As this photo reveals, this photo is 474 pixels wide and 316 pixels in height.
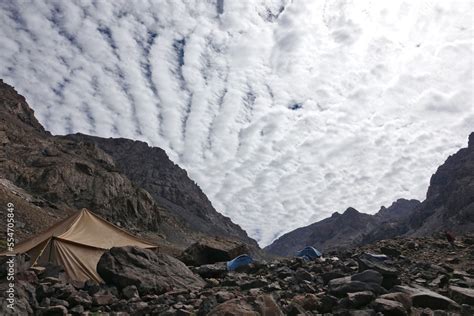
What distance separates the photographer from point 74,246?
52.2ft

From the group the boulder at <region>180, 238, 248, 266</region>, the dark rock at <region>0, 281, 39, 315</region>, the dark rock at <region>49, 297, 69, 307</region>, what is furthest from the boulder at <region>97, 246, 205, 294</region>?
the boulder at <region>180, 238, 248, 266</region>

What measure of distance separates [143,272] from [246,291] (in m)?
3.36

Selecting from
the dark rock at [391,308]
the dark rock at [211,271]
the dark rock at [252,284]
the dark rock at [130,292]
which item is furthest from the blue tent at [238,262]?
the dark rock at [391,308]

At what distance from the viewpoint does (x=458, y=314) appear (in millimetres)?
8789

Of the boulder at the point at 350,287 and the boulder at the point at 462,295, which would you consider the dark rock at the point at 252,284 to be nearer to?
the boulder at the point at 350,287

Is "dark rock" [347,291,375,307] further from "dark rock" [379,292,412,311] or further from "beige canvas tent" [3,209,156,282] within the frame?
"beige canvas tent" [3,209,156,282]

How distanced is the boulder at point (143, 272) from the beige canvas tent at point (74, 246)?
1.36 meters

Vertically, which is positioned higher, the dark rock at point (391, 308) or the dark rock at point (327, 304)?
the dark rock at point (327, 304)

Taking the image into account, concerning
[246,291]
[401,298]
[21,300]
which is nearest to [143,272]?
[246,291]

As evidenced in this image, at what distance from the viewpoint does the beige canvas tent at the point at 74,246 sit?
14.9 meters

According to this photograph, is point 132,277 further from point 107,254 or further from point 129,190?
point 129,190

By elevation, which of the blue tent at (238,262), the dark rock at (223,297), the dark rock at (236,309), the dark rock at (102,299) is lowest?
the dark rock at (236,309)

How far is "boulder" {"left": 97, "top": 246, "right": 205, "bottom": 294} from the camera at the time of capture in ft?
40.0

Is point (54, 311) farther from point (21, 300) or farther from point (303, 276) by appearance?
point (303, 276)
